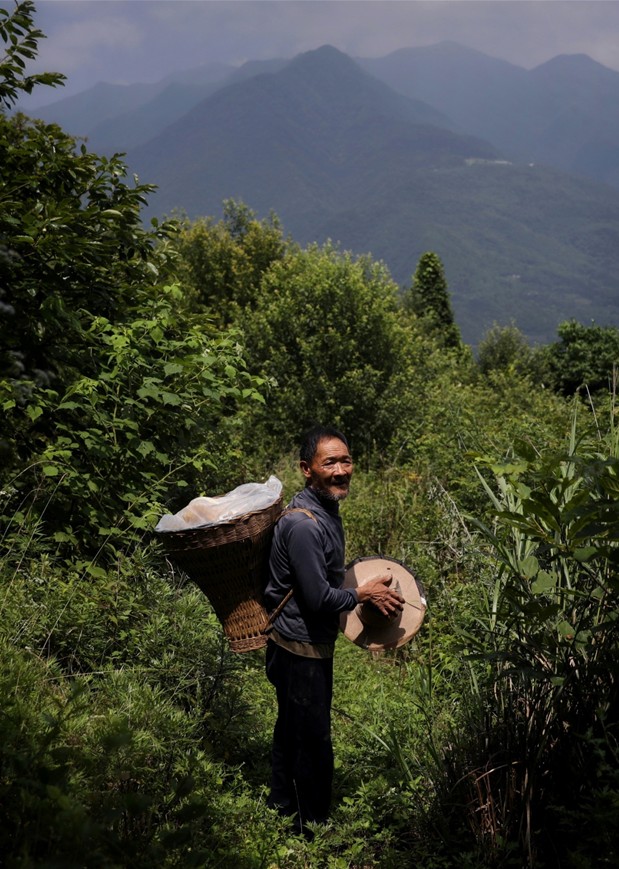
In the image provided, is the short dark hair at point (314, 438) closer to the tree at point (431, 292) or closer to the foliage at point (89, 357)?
the foliage at point (89, 357)

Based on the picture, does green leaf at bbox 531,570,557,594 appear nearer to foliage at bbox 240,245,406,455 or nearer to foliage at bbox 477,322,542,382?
foliage at bbox 240,245,406,455

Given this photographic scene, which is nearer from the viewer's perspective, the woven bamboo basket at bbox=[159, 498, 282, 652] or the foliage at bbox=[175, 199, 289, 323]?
the woven bamboo basket at bbox=[159, 498, 282, 652]

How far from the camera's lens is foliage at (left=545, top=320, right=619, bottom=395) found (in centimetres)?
2723

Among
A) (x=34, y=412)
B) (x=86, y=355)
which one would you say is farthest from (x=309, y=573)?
(x=86, y=355)

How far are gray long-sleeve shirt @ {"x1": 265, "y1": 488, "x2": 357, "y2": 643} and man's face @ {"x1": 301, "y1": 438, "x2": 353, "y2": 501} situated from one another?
0.05 m

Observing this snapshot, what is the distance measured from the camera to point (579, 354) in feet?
93.5

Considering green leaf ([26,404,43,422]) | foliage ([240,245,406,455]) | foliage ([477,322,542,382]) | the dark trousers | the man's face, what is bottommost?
the dark trousers

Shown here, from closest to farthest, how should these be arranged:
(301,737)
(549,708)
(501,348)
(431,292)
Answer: (549,708) < (301,737) < (431,292) < (501,348)

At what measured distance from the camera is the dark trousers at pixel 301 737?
3.49 meters

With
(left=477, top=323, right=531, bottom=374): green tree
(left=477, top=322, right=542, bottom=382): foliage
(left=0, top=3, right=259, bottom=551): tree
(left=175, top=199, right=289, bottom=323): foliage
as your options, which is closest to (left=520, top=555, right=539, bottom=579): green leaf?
(left=0, top=3, right=259, bottom=551): tree

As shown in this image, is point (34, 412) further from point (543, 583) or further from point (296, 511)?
point (543, 583)

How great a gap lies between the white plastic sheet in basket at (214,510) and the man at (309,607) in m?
0.15

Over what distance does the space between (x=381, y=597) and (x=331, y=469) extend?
562mm

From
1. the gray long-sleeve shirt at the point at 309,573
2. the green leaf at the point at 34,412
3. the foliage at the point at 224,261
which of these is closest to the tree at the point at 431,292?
the foliage at the point at 224,261
